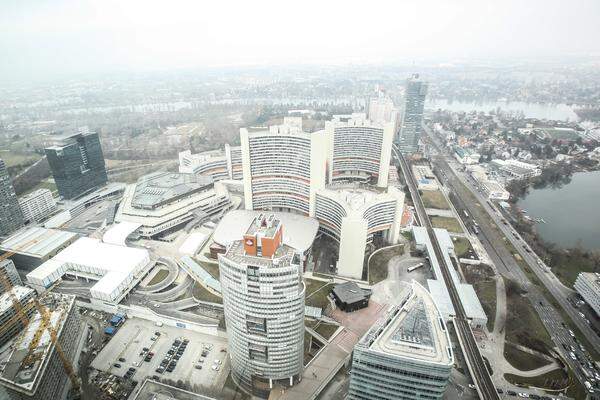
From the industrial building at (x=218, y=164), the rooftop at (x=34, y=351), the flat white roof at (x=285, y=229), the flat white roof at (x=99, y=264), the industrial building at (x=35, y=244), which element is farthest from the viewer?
the industrial building at (x=218, y=164)

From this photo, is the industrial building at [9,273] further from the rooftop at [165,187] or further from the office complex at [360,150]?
the office complex at [360,150]

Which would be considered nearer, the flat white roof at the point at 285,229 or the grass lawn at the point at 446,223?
the flat white roof at the point at 285,229

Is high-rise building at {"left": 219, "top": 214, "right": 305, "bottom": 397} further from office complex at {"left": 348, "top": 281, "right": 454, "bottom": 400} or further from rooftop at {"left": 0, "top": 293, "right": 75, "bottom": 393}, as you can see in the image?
rooftop at {"left": 0, "top": 293, "right": 75, "bottom": 393}

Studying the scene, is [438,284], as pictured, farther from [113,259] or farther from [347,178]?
[113,259]

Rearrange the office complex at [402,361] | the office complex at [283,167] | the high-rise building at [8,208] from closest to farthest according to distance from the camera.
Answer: the office complex at [402,361]
the office complex at [283,167]
the high-rise building at [8,208]

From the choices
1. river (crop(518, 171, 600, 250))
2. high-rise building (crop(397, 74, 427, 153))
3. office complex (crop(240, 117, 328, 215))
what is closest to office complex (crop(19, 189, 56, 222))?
office complex (crop(240, 117, 328, 215))

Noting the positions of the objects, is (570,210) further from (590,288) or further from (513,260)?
(590,288)

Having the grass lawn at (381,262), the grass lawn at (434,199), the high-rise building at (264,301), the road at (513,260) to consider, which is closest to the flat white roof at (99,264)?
the high-rise building at (264,301)


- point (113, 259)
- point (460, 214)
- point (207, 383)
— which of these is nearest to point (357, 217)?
point (207, 383)

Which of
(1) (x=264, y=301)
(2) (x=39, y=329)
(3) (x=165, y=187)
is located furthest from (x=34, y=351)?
(3) (x=165, y=187)
